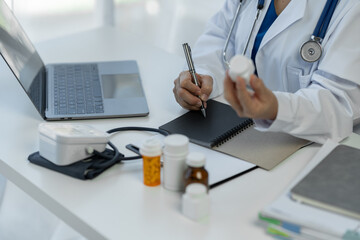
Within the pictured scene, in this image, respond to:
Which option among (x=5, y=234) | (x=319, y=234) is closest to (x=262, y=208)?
(x=319, y=234)

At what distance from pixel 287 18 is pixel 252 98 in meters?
0.53

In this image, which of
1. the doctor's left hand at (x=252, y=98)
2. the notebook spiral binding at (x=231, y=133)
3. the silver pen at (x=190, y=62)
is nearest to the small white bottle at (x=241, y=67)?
the doctor's left hand at (x=252, y=98)

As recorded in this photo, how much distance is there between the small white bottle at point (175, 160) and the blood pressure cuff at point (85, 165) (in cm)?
15

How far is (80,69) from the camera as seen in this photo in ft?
5.67


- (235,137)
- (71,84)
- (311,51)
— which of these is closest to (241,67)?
(235,137)

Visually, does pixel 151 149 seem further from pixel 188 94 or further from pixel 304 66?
pixel 304 66

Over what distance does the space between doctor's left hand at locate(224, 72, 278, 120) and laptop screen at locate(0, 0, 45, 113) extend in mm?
578

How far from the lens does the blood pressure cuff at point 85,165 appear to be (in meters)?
1.17

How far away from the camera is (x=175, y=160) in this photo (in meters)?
1.08

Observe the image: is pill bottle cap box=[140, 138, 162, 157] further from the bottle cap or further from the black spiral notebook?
the black spiral notebook

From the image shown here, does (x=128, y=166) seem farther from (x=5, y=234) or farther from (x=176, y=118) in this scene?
(x=5, y=234)

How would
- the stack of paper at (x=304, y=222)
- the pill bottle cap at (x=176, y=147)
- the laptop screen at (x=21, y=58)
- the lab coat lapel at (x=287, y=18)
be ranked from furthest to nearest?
the lab coat lapel at (x=287, y=18) < the laptop screen at (x=21, y=58) < the pill bottle cap at (x=176, y=147) < the stack of paper at (x=304, y=222)

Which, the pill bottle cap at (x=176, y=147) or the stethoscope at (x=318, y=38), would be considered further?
the stethoscope at (x=318, y=38)

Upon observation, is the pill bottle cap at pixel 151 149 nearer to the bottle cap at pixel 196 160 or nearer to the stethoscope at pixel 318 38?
the bottle cap at pixel 196 160
